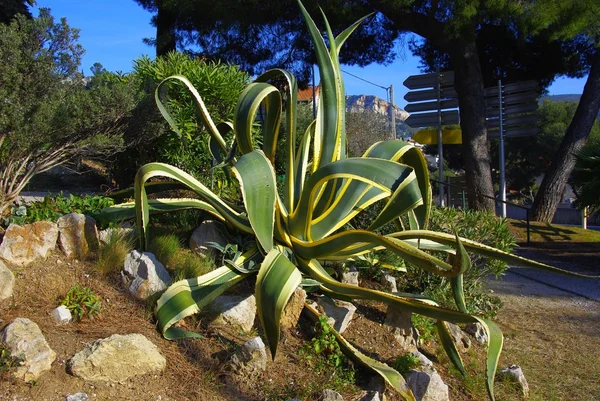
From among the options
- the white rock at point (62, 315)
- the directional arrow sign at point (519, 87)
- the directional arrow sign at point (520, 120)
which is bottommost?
the white rock at point (62, 315)

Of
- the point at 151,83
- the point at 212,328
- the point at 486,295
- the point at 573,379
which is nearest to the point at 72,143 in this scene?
the point at 151,83

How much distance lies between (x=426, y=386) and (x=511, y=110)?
11.3 meters

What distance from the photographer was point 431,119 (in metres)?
15.3

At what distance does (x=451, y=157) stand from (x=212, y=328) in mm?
34005

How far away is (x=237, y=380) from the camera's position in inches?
150

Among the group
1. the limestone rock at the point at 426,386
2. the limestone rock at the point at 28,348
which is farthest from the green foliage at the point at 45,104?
the limestone rock at the point at 426,386

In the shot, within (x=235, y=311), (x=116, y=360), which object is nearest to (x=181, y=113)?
(x=235, y=311)

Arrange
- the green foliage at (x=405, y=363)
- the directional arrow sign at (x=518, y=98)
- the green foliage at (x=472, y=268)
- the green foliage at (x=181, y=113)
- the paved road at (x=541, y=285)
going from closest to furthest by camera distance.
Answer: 1. the green foliage at (x=405, y=363)
2. the green foliage at (x=472, y=268)
3. the green foliage at (x=181, y=113)
4. the paved road at (x=541, y=285)
5. the directional arrow sign at (x=518, y=98)

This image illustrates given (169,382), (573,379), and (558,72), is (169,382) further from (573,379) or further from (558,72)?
(558,72)

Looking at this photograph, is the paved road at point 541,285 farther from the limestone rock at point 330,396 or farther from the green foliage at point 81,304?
the green foliage at point 81,304

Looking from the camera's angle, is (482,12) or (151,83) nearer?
(151,83)

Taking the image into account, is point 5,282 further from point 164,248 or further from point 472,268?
point 472,268

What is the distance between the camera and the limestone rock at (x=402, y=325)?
191 inches

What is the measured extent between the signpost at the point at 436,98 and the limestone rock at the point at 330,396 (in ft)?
38.0
